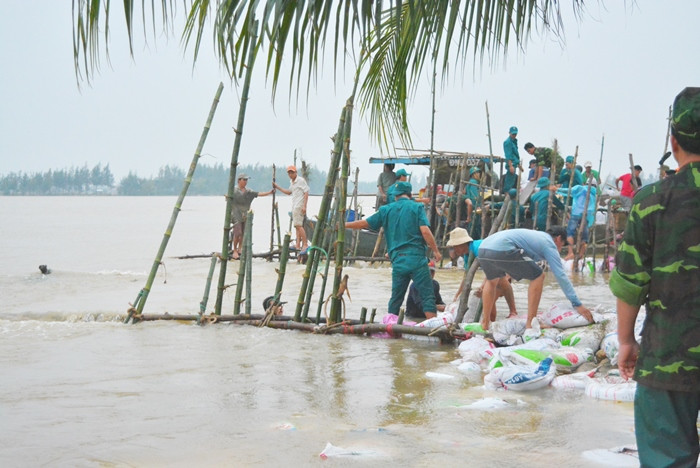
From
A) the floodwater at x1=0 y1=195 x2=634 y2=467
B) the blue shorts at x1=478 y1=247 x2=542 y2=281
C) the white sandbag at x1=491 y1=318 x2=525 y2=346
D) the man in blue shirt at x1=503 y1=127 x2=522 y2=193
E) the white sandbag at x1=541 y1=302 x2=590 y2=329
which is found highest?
the man in blue shirt at x1=503 y1=127 x2=522 y2=193

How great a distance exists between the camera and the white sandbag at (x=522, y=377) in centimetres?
542

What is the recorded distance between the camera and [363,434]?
449 centimetres

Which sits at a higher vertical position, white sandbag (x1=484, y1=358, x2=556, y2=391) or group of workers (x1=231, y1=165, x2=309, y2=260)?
group of workers (x1=231, y1=165, x2=309, y2=260)

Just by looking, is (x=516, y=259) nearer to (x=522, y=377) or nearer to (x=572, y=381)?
(x=572, y=381)

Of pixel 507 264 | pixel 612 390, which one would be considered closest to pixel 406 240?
pixel 507 264

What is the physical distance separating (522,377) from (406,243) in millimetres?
2705

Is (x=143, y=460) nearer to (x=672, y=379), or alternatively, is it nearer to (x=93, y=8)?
(x=93, y=8)

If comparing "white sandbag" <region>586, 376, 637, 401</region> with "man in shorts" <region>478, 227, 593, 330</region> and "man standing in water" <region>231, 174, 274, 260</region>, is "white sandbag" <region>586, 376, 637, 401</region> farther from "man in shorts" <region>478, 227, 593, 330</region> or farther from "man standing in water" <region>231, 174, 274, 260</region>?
"man standing in water" <region>231, 174, 274, 260</region>

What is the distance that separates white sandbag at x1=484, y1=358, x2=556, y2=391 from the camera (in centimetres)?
542

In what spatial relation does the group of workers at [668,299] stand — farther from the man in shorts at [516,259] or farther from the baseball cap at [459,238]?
the baseball cap at [459,238]

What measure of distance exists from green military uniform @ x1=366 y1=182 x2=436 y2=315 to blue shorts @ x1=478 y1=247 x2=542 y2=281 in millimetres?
872

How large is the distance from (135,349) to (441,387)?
3000 millimetres

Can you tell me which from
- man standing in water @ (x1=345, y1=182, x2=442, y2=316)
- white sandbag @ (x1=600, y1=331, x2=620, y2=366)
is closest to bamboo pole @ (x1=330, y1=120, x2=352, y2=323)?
man standing in water @ (x1=345, y1=182, x2=442, y2=316)

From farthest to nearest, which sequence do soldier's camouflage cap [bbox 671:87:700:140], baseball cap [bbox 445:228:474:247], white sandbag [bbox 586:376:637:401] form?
baseball cap [bbox 445:228:474:247], white sandbag [bbox 586:376:637:401], soldier's camouflage cap [bbox 671:87:700:140]
